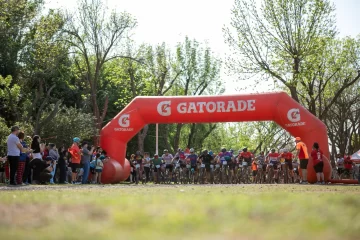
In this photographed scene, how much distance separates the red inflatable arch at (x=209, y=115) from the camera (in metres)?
24.4

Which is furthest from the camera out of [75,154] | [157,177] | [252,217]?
[157,177]

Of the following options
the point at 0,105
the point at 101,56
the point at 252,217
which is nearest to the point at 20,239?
the point at 252,217

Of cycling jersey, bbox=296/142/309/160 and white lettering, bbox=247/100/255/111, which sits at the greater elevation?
white lettering, bbox=247/100/255/111

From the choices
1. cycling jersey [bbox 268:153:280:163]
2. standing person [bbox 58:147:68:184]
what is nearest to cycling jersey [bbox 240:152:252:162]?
cycling jersey [bbox 268:153:280:163]

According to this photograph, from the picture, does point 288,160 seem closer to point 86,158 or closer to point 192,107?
point 192,107

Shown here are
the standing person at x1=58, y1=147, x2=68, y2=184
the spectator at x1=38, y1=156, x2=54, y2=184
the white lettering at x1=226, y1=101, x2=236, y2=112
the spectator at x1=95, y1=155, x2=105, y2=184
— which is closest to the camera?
the spectator at x1=38, y1=156, x2=54, y2=184

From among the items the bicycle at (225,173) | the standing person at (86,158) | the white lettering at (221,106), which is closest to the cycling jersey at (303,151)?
the white lettering at (221,106)

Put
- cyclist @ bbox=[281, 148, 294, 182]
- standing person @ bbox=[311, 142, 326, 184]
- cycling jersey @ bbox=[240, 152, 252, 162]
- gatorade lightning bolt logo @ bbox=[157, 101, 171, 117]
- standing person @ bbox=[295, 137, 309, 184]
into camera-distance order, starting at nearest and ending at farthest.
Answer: standing person @ bbox=[311, 142, 326, 184], standing person @ bbox=[295, 137, 309, 184], gatorade lightning bolt logo @ bbox=[157, 101, 171, 117], cyclist @ bbox=[281, 148, 294, 182], cycling jersey @ bbox=[240, 152, 252, 162]

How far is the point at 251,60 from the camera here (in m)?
38.3

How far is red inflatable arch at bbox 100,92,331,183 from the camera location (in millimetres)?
24391

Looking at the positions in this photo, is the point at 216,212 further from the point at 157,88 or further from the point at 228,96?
the point at 157,88

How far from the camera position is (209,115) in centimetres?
2583

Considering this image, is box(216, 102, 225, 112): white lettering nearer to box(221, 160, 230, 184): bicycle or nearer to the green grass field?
box(221, 160, 230, 184): bicycle

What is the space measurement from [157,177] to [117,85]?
29554 millimetres
